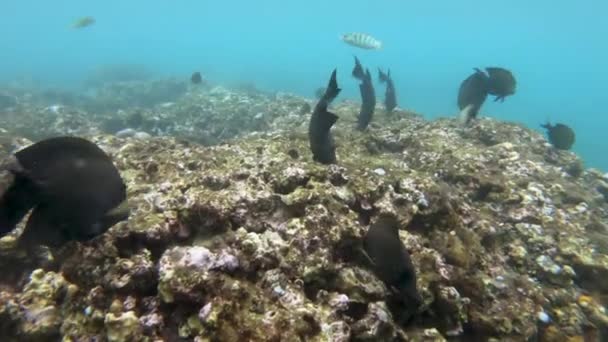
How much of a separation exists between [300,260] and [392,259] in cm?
85

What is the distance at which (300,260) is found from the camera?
3.88 metres

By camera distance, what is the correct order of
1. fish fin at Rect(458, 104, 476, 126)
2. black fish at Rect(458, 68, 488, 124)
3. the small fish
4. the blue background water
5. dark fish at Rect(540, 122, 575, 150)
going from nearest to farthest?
1. black fish at Rect(458, 68, 488, 124)
2. fish fin at Rect(458, 104, 476, 126)
3. dark fish at Rect(540, 122, 575, 150)
4. the small fish
5. the blue background water

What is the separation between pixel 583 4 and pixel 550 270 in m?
128

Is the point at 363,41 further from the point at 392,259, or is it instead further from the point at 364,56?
the point at 364,56

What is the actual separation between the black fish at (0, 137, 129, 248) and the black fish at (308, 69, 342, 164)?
270 cm

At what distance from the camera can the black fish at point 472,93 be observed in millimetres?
9133

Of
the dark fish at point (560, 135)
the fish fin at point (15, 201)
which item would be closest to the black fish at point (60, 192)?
the fish fin at point (15, 201)

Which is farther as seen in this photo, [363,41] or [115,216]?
[363,41]

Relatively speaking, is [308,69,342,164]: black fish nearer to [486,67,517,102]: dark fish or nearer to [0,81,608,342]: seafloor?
[0,81,608,342]: seafloor

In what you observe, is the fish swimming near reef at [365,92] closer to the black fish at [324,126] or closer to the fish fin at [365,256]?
the black fish at [324,126]

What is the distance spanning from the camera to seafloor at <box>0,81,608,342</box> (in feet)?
10.9

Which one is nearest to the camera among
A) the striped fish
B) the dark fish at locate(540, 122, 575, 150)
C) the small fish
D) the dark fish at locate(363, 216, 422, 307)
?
the dark fish at locate(363, 216, 422, 307)

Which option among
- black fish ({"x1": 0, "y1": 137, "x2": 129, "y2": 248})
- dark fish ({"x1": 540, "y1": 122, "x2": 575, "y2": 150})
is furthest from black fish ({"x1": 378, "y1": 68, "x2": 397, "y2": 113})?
black fish ({"x1": 0, "y1": 137, "x2": 129, "y2": 248})

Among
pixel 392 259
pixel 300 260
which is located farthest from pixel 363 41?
pixel 392 259
